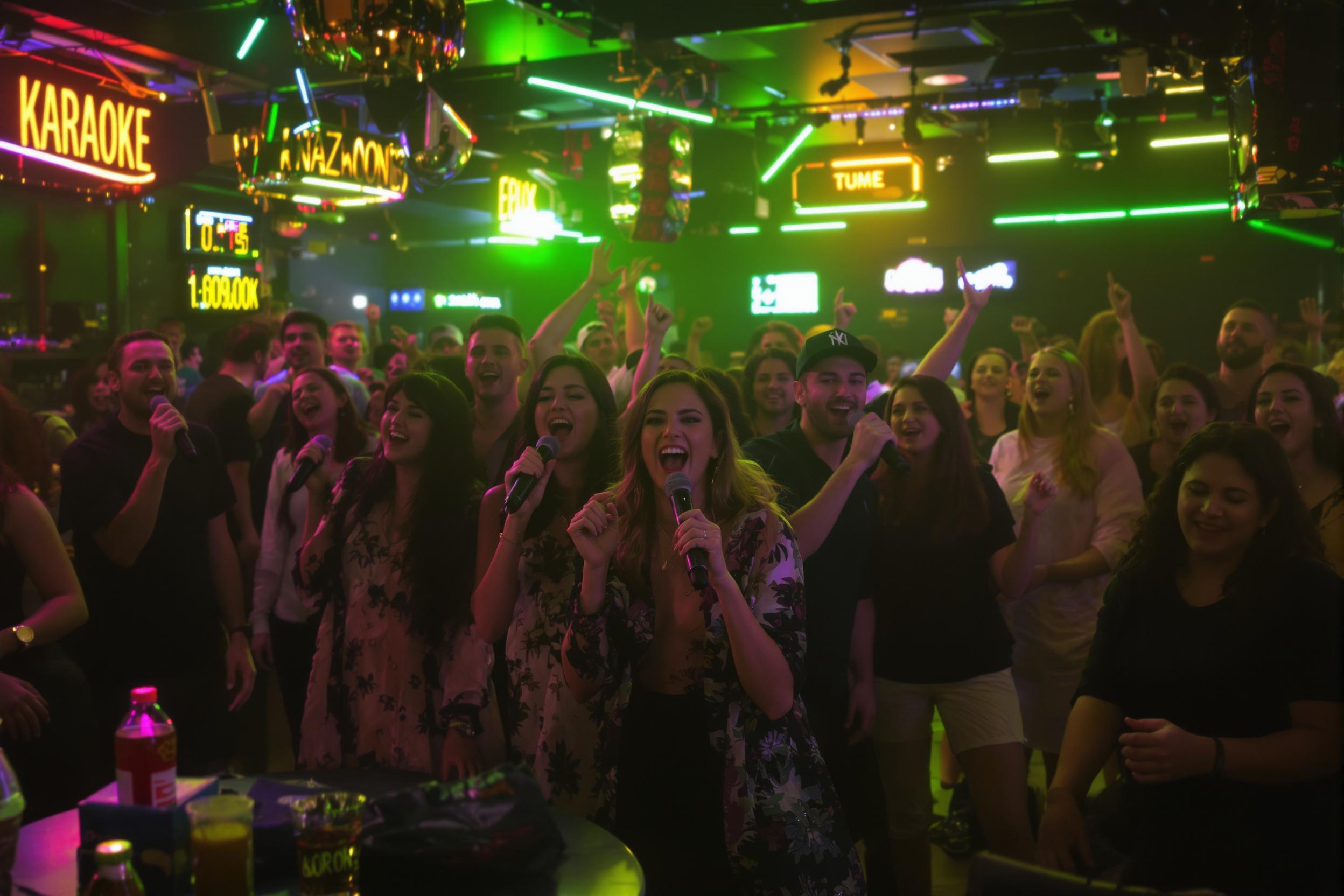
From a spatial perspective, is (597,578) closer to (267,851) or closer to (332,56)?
(267,851)

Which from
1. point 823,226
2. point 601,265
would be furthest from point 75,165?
point 823,226

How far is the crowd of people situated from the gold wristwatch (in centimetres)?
2

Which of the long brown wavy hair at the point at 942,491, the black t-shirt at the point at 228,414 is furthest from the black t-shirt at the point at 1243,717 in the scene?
the black t-shirt at the point at 228,414

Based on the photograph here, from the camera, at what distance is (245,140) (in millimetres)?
5227

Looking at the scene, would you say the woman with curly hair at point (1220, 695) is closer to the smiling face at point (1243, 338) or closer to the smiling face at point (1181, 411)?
the smiling face at point (1181, 411)

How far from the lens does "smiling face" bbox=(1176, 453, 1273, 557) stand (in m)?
2.24

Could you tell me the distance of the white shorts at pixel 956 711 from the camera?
9.74ft

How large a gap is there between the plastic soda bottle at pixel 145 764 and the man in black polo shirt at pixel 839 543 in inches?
61.4

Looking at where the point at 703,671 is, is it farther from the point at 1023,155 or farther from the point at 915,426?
the point at 1023,155

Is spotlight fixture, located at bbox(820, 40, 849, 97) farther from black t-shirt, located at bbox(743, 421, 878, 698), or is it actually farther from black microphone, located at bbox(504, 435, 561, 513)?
black microphone, located at bbox(504, 435, 561, 513)

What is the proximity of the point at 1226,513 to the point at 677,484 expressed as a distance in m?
1.19

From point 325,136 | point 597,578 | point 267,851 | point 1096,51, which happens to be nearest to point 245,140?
point 325,136

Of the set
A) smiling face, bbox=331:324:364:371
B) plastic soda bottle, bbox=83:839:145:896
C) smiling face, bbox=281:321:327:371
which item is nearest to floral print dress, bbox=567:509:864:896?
plastic soda bottle, bbox=83:839:145:896

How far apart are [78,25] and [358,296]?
846 centimetres
